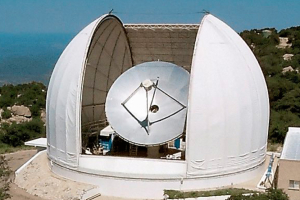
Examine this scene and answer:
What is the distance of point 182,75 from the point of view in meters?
22.1

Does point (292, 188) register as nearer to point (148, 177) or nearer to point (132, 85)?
point (148, 177)

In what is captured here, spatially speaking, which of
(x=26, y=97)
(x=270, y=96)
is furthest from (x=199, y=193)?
(x=26, y=97)

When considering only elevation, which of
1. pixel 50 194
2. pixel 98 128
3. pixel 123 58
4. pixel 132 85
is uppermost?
pixel 123 58

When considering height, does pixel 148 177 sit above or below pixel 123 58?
below

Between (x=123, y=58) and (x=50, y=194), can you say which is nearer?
(x=50, y=194)

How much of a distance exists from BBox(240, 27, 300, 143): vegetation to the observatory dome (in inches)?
552

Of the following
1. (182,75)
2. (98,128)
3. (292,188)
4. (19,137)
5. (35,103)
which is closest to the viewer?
(292,188)

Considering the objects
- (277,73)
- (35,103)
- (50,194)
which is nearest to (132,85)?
(50,194)

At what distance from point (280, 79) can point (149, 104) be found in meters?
32.0

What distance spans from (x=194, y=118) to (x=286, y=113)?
23849 millimetres

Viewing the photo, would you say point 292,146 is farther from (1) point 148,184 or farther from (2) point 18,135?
(2) point 18,135

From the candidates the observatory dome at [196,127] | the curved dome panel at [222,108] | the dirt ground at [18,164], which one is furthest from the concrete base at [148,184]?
the dirt ground at [18,164]

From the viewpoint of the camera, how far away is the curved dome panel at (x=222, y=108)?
18922 millimetres

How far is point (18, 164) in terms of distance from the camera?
26812mm
